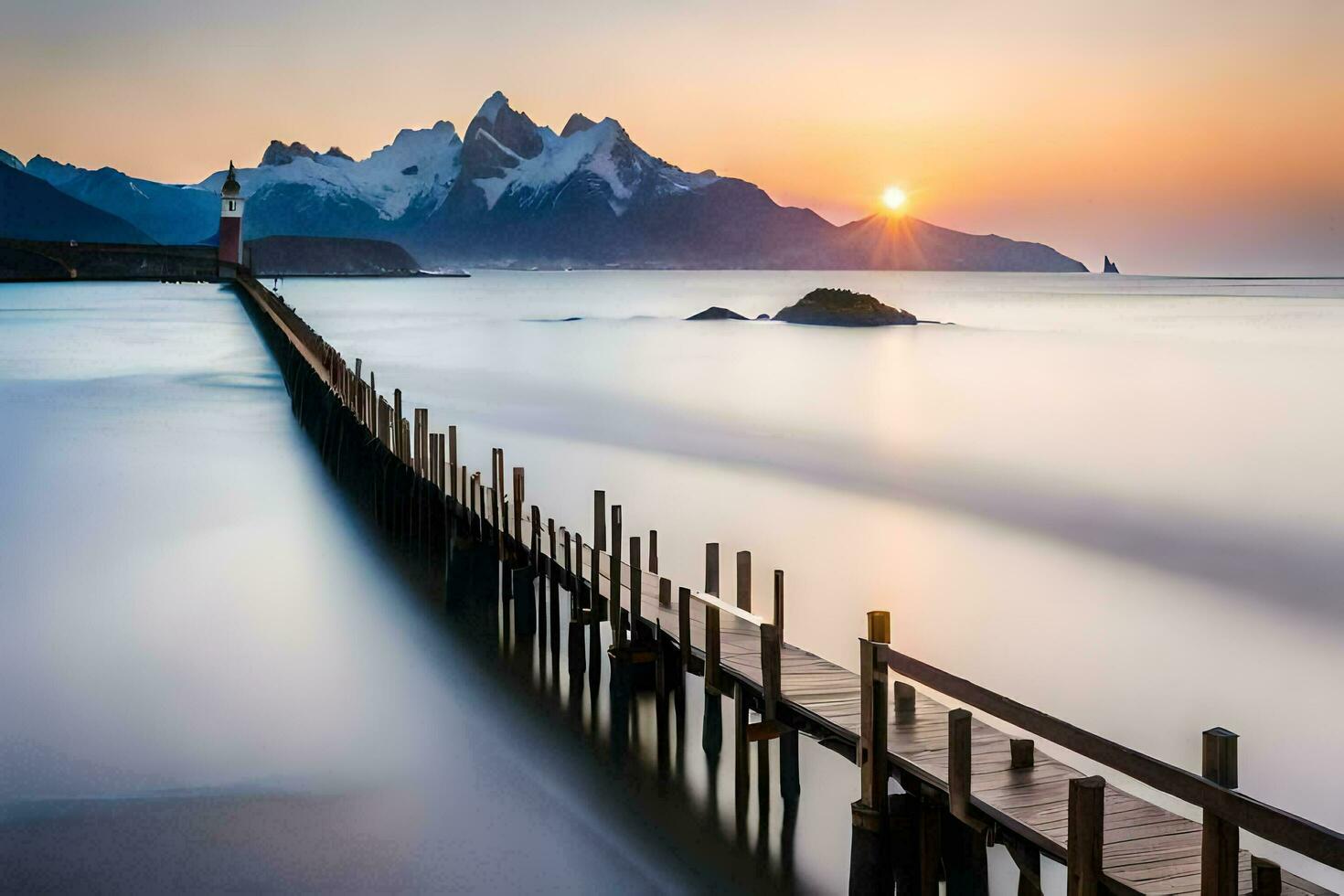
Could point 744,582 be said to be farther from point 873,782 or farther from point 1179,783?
point 1179,783

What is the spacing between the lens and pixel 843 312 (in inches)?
2726

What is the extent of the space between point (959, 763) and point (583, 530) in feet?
41.6

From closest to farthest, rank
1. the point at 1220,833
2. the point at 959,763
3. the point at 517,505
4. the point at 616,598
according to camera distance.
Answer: the point at 1220,833
the point at 959,763
the point at 616,598
the point at 517,505

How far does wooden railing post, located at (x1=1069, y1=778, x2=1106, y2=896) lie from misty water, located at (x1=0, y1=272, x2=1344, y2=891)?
267cm

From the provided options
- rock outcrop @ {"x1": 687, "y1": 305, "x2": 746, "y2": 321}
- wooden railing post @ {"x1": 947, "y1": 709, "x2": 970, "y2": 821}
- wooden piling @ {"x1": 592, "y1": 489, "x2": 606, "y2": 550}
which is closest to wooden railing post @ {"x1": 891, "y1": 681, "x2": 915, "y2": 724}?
wooden railing post @ {"x1": 947, "y1": 709, "x2": 970, "y2": 821}

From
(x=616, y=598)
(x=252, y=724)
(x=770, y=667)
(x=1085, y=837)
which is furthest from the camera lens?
(x=252, y=724)

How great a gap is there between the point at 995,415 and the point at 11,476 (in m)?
22.3

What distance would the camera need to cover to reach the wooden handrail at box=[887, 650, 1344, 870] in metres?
4.17

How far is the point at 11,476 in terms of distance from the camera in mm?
22016

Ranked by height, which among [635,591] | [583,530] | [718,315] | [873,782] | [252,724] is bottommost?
[252,724]

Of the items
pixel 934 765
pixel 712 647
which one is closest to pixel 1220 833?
pixel 934 765

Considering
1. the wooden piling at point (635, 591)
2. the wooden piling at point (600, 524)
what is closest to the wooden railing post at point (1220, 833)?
the wooden piling at point (635, 591)

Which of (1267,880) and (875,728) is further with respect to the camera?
(875,728)

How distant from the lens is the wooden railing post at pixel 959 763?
532 cm
